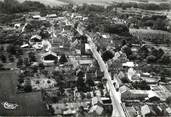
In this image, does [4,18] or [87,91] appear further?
[4,18]

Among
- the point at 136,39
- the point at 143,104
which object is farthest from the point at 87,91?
the point at 136,39

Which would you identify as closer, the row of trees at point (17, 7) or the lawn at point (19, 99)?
the lawn at point (19, 99)

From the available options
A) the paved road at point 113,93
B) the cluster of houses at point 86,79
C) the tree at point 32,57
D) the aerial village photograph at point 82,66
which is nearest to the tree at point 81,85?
the aerial village photograph at point 82,66

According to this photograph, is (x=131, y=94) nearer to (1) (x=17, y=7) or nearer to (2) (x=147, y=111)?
(2) (x=147, y=111)

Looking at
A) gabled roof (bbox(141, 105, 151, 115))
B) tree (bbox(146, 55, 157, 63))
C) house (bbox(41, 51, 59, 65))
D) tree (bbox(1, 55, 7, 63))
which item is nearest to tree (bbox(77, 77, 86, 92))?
house (bbox(41, 51, 59, 65))

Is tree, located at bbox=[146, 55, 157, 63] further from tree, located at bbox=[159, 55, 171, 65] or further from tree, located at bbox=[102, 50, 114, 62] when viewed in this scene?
tree, located at bbox=[102, 50, 114, 62]

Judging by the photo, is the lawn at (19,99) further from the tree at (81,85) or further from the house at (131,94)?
the house at (131,94)

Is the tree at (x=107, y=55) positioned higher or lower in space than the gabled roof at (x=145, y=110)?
higher

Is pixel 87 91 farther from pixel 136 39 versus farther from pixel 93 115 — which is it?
pixel 136 39
